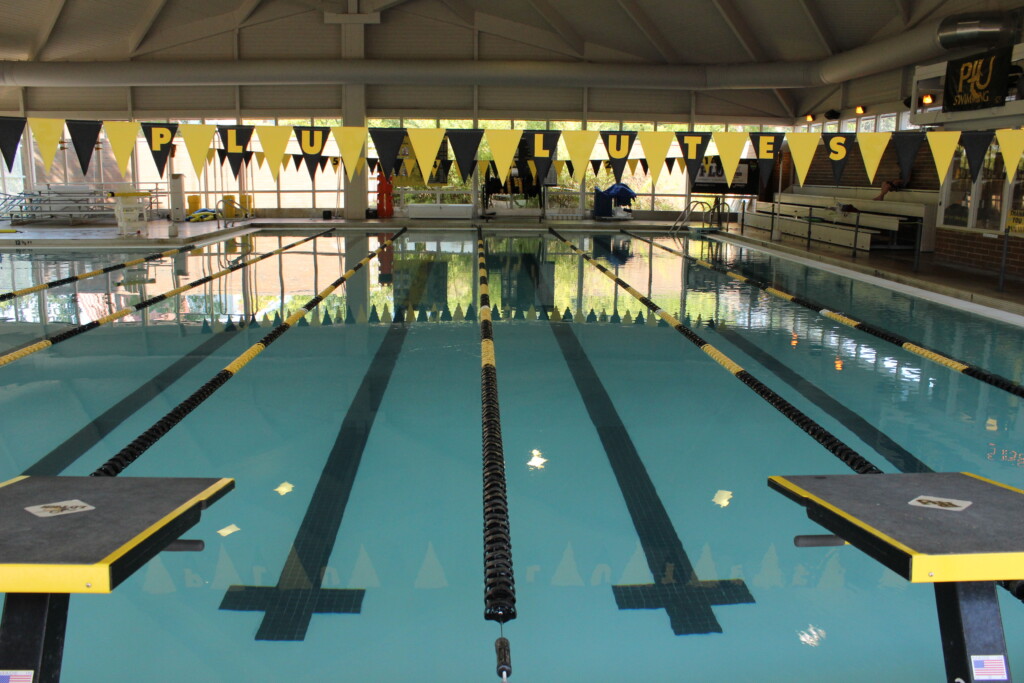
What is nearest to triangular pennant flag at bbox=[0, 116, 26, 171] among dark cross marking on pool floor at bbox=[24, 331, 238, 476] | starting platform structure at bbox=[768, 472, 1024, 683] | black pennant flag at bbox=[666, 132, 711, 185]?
dark cross marking on pool floor at bbox=[24, 331, 238, 476]

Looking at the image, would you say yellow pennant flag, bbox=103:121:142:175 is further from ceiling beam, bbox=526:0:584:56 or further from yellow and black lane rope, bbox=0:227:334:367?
ceiling beam, bbox=526:0:584:56

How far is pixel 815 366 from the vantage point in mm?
6297

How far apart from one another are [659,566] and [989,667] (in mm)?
1669

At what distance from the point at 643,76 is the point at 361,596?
17.6 m

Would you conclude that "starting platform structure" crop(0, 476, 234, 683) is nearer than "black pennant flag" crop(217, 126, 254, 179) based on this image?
Yes

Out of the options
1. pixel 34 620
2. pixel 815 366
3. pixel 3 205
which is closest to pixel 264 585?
pixel 34 620

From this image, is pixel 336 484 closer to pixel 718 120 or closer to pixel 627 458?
pixel 627 458

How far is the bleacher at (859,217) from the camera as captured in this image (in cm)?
1270

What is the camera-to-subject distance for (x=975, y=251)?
11.1 m

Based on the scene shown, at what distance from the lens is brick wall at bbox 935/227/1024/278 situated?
33.5 ft

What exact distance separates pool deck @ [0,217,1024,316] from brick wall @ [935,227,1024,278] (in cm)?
18

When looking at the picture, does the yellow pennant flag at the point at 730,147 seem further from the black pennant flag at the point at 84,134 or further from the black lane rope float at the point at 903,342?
the black pennant flag at the point at 84,134

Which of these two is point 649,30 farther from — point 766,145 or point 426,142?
point 426,142

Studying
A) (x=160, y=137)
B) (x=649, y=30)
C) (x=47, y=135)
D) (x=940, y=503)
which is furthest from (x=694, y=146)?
(x=649, y=30)
